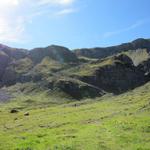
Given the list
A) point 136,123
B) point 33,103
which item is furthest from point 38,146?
point 33,103

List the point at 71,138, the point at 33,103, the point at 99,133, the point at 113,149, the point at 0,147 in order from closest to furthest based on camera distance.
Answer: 1. the point at 113,149
2. the point at 0,147
3. the point at 71,138
4. the point at 99,133
5. the point at 33,103

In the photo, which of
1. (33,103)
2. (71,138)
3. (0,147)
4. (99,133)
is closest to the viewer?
(0,147)

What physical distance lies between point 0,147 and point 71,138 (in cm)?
994

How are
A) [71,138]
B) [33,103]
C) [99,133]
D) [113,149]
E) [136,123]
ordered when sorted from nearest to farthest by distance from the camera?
[113,149], [71,138], [99,133], [136,123], [33,103]

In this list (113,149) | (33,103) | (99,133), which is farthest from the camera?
(33,103)

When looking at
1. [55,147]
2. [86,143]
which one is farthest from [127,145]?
[55,147]

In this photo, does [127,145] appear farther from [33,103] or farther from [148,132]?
[33,103]

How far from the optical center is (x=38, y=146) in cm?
4362

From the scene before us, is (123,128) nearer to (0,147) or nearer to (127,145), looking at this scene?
(127,145)

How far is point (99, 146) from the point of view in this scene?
4278cm

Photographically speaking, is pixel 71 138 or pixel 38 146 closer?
pixel 38 146

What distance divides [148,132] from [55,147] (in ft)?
51.4

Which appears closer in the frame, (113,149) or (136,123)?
(113,149)

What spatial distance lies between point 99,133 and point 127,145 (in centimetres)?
1102
